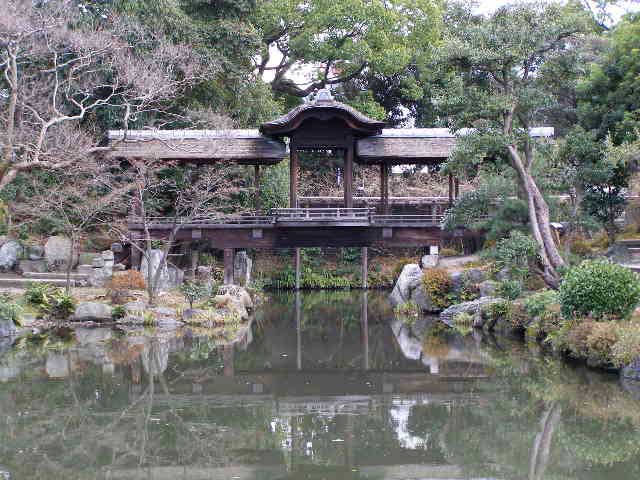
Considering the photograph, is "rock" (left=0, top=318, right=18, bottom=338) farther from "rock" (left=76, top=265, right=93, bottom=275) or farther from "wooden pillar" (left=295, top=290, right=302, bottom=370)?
"wooden pillar" (left=295, top=290, right=302, bottom=370)

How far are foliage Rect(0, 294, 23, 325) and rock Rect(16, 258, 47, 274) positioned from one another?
556 cm

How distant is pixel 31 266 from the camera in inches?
848

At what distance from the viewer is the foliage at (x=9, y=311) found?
15.1m

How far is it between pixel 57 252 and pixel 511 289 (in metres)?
13.3

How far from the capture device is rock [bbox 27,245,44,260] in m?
21.8

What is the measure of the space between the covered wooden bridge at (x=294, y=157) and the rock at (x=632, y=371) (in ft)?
33.7

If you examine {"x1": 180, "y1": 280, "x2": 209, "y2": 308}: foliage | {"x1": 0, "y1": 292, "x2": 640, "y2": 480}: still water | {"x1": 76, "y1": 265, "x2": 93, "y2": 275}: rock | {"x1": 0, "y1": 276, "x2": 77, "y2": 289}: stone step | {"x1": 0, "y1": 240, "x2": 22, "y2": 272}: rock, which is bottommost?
{"x1": 0, "y1": 292, "x2": 640, "y2": 480}: still water

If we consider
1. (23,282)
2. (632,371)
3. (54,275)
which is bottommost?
(632,371)

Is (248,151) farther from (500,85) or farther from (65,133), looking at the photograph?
(500,85)

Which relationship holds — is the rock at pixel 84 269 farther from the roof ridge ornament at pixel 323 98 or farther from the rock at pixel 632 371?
the rock at pixel 632 371

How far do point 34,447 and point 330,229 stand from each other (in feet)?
45.0

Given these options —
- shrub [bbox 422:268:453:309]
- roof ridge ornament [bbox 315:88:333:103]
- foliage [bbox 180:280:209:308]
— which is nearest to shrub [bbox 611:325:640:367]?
shrub [bbox 422:268:453:309]

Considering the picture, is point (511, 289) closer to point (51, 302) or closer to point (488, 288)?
point (488, 288)

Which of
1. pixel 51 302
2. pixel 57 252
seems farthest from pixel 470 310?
pixel 57 252
